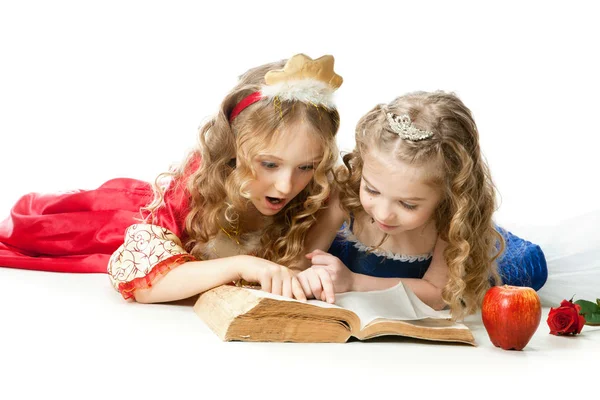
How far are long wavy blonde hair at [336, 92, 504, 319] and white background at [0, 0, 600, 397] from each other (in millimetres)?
1800

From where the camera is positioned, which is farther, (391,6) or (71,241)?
(391,6)

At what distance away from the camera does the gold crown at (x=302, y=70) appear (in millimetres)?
2424

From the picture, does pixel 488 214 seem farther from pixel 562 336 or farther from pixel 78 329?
pixel 78 329

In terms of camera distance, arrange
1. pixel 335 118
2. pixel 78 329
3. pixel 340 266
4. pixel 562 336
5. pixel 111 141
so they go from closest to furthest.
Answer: pixel 78 329, pixel 562 336, pixel 340 266, pixel 335 118, pixel 111 141

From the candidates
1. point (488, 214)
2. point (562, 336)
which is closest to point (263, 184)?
point (488, 214)

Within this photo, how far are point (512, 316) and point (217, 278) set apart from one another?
0.81 m

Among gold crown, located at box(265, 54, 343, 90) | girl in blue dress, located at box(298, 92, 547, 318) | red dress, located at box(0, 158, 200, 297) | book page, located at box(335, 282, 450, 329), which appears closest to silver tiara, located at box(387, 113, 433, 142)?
girl in blue dress, located at box(298, 92, 547, 318)

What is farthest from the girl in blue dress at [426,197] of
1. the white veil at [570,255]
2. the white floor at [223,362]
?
the white veil at [570,255]

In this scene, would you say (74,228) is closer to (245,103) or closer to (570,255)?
(245,103)

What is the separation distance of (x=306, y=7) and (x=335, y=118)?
6.12 ft

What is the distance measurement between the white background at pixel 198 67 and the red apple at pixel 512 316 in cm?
231

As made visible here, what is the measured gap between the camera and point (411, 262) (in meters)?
2.71

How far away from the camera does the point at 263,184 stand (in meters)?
2.48

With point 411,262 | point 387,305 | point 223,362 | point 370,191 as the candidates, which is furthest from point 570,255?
point 223,362
